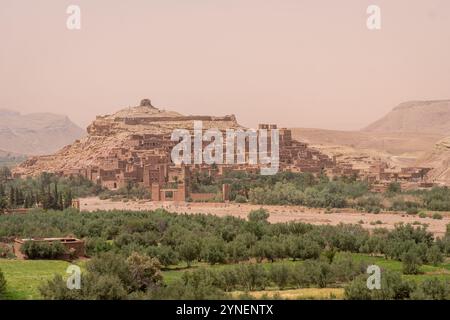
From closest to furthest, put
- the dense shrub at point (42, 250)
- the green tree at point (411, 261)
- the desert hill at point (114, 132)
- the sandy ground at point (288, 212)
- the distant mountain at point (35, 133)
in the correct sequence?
the green tree at point (411, 261) → the dense shrub at point (42, 250) → the sandy ground at point (288, 212) → the desert hill at point (114, 132) → the distant mountain at point (35, 133)

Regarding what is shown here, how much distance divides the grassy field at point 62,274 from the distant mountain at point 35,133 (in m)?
86.1

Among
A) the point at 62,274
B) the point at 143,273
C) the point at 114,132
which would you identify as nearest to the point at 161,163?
the point at 114,132

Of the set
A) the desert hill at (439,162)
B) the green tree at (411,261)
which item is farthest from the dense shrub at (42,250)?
the desert hill at (439,162)

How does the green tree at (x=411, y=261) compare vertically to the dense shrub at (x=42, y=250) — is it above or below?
below

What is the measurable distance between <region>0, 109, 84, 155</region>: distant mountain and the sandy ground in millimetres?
66374

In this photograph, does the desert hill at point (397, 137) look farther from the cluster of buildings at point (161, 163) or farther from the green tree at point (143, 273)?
the green tree at point (143, 273)

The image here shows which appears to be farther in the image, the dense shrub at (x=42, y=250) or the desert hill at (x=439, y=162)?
the desert hill at (x=439, y=162)

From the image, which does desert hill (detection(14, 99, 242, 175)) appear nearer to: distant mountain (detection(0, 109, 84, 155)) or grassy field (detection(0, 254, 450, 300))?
distant mountain (detection(0, 109, 84, 155))

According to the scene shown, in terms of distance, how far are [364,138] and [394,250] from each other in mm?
80418

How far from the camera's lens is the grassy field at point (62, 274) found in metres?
17.6

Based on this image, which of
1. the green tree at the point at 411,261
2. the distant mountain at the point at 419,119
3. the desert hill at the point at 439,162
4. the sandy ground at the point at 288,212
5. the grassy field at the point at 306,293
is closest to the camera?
the grassy field at the point at 306,293

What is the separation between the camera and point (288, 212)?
1566 inches

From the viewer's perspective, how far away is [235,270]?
20.1 m
